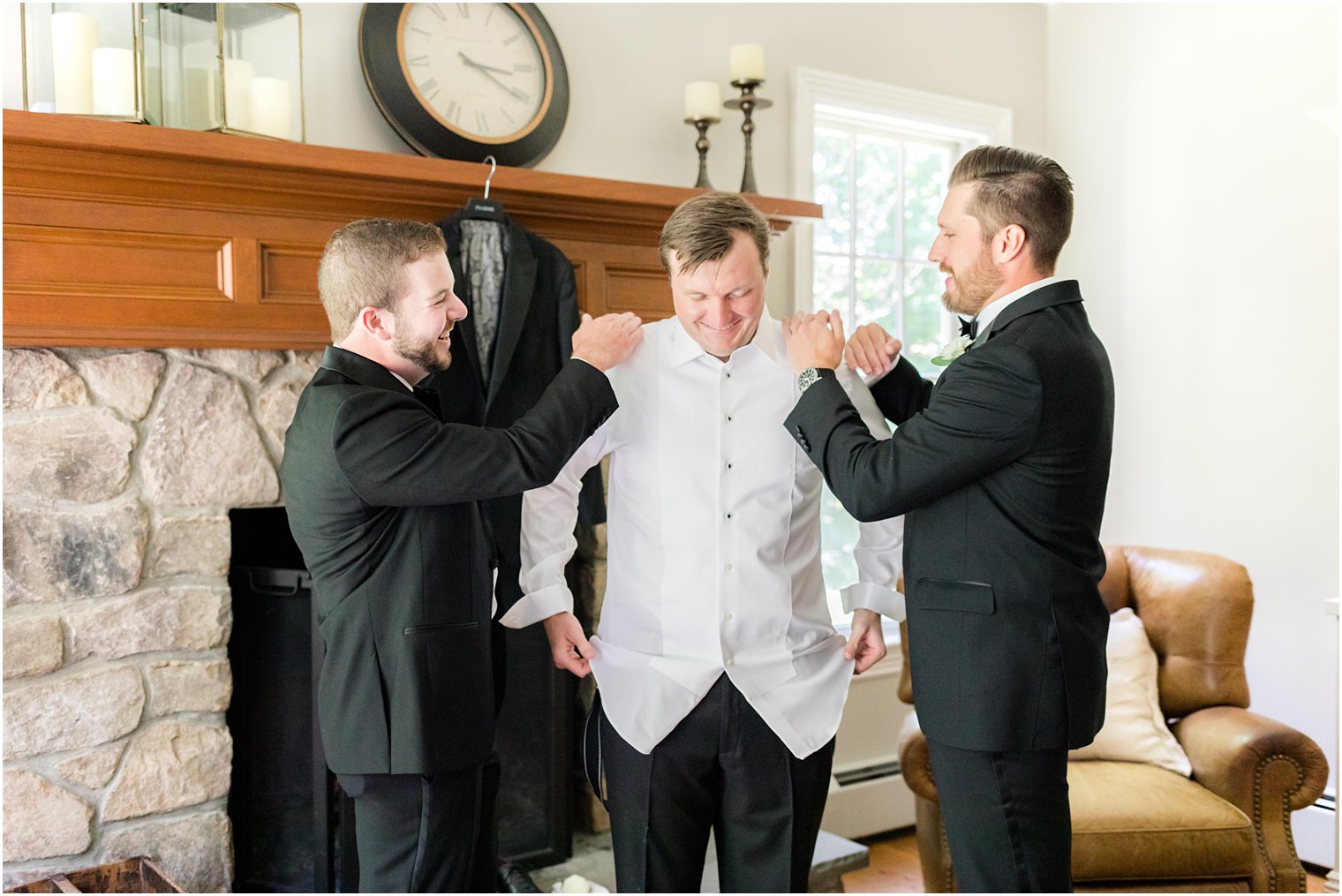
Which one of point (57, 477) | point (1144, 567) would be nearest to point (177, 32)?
point (57, 477)

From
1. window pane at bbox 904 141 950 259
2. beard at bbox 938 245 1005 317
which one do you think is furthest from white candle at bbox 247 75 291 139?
window pane at bbox 904 141 950 259

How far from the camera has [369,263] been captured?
1.62 meters

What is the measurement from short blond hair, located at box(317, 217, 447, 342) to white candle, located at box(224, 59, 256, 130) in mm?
921

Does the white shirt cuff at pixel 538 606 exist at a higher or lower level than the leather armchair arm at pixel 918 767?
higher

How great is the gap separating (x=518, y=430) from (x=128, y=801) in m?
1.34

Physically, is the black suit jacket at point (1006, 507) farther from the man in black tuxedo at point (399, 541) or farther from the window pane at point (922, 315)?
the window pane at point (922, 315)

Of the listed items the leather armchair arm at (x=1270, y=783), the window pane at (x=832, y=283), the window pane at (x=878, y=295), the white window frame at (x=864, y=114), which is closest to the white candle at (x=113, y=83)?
the white window frame at (x=864, y=114)

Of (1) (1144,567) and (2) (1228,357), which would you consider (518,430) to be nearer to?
(1) (1144,567)

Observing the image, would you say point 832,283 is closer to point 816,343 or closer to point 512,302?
point 512,302

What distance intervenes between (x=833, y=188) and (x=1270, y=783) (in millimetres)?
2251

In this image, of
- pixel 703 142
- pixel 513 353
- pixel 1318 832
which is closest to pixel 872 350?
pixel 513 353

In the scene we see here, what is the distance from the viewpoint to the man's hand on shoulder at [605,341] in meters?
1.74

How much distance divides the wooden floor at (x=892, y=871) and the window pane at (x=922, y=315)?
1.65 m

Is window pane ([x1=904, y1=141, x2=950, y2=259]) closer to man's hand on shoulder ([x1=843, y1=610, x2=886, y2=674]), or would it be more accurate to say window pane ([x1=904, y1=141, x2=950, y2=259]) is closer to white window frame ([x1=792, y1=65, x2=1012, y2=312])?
Answer: white window frame ([x1=792, y1=65, x2=1012, y2=312])
